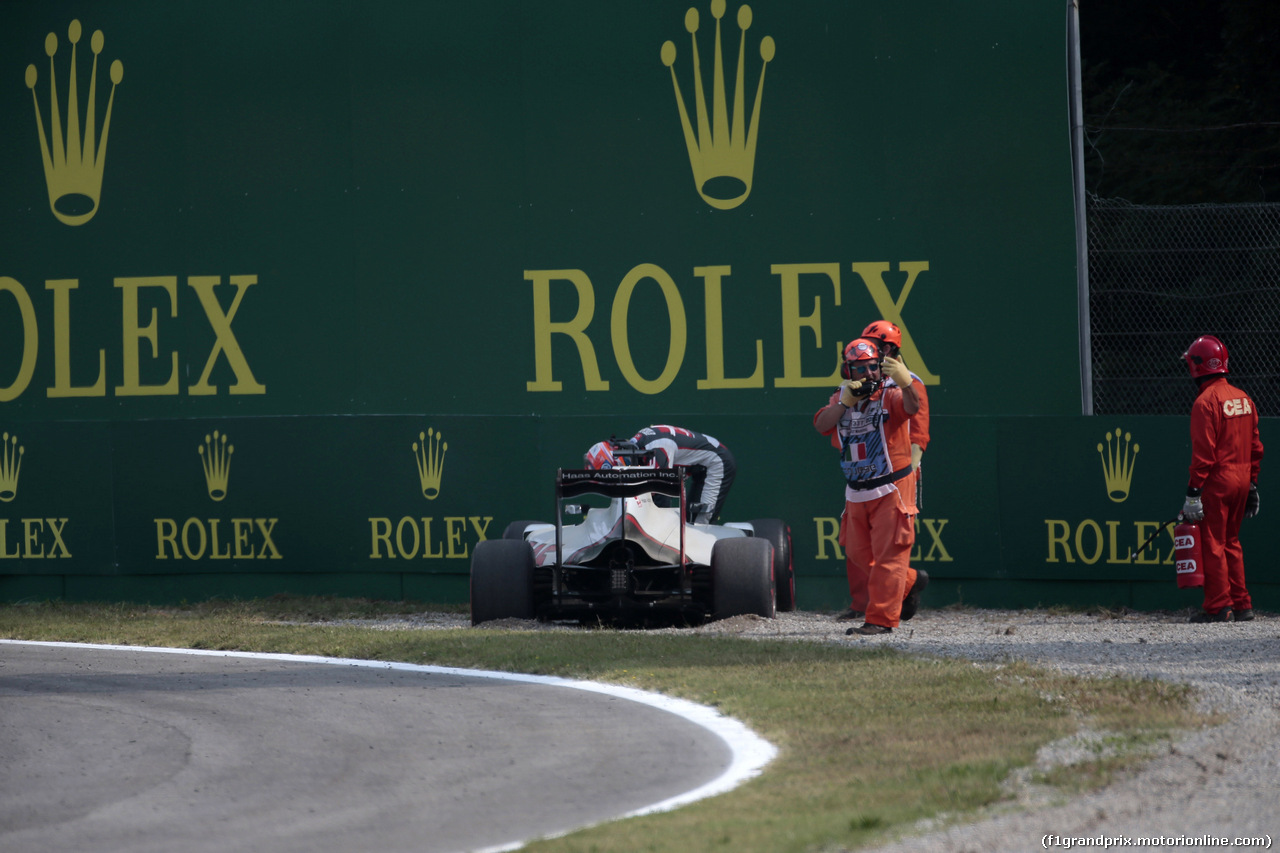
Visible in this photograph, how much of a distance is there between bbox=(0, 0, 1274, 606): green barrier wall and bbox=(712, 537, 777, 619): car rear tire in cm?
230

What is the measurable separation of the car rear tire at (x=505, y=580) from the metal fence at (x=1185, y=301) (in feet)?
17.1

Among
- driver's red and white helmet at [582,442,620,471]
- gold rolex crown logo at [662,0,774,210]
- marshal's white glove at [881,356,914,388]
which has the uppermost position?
gold rolex crown logo at [662,0,774,210]

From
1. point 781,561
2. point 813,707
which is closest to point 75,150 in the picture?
point 781,561

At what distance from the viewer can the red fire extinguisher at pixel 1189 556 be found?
418 inches

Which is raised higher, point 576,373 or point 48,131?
point 48,131

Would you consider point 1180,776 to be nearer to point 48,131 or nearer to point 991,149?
point 991,149

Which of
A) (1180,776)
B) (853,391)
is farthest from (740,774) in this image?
(853,391)

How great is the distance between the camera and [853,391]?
388 inches

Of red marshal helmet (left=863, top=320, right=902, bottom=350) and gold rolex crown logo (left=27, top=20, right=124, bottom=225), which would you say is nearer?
red marshal helmet (left=863, top=320, right=902, bottom=350)

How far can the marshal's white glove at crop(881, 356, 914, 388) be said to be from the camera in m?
9.57

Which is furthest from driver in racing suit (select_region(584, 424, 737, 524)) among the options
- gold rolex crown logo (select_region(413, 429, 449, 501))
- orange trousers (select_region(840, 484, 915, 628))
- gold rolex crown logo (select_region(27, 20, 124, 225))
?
gold rolex crown logo (select_region(27, 20, 124, 225))

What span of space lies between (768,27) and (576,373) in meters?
3.58

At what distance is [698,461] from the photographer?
37.6ft

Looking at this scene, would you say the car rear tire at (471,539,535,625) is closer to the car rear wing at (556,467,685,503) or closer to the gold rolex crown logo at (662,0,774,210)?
the car rear wing at (556,467,685,503)
